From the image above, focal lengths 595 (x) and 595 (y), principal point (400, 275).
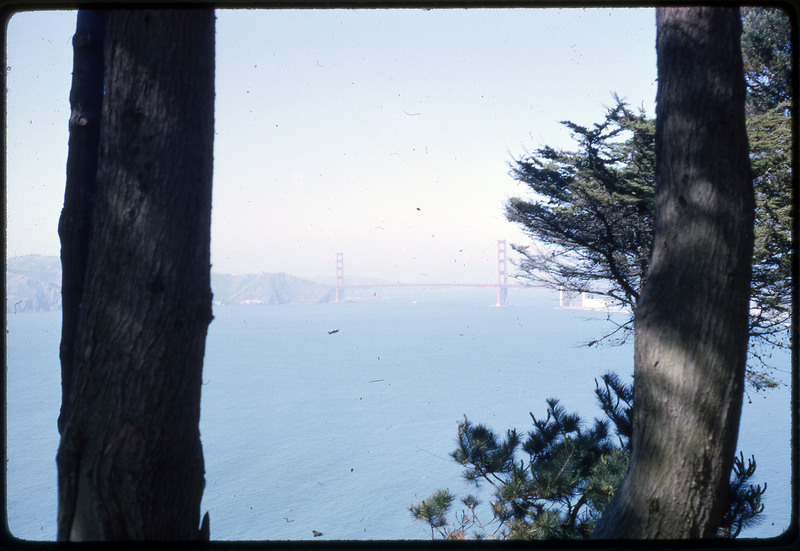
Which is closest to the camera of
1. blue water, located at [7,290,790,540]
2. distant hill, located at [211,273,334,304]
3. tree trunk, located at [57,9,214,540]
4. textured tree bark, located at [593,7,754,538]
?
tree trunk, located at [57,9,214,540]

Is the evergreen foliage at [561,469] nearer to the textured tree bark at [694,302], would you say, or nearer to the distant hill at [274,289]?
the textured tree bark at [694,302]

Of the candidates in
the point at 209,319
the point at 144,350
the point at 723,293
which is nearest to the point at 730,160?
the point at 723,293

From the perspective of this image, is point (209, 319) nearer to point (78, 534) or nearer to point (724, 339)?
point (78, 534)

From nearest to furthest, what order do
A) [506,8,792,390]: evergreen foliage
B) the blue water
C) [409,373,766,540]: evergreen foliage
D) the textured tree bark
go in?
the textured tree bark, [409,373,766,540]: evergreen foliage, [506,8,792,390]: evergreen foliage, the blue water

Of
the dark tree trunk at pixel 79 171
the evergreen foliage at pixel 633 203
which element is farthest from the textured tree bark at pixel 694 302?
the evergreen foliage at pixel 633 203

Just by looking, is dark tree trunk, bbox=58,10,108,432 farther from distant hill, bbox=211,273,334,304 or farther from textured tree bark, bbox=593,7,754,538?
distant hill, bbox=211,273,334,304

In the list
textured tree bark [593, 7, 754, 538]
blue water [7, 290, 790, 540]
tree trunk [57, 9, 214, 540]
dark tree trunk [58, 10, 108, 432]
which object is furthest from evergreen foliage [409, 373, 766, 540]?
dark tree trunk [58, 10, 108, 432]

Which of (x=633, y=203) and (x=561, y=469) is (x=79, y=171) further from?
(x=633, y=203)
